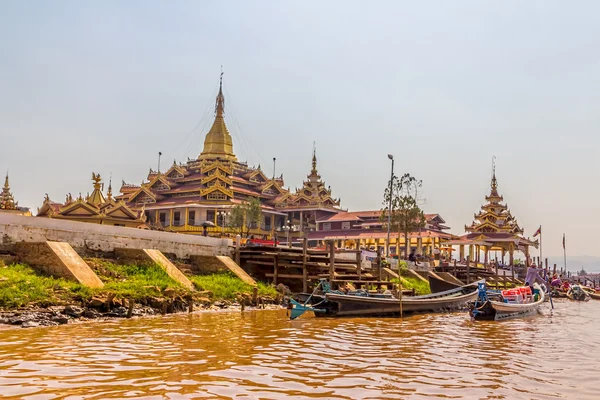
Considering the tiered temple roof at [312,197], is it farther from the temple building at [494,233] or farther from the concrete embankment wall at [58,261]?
the concrete embankment wall at [58,261]

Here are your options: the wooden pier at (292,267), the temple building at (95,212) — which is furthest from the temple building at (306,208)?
the wooden pier at (292,267)

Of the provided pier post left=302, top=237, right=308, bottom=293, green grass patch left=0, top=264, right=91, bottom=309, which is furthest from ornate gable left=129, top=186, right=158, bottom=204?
green grass patch left=0, top=264, right=91, bottom=309

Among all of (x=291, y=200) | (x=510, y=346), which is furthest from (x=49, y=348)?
(x=291, y=200)

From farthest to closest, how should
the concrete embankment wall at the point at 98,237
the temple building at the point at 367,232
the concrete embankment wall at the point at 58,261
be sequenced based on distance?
the temple building at the point at 367,232 < the concrete embankment wall at the point at 98,237 < the concrete embankment wall at the point at 58,261

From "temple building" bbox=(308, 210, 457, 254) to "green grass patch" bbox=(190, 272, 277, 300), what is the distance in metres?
31.4

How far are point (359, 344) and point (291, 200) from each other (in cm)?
4996

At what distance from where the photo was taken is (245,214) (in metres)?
51.4

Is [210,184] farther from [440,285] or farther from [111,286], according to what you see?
[111,286]

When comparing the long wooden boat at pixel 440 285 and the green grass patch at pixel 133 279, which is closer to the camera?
the green grass patch at pixel 133 279

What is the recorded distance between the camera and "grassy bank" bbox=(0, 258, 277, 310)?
558 inches

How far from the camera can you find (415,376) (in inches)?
345

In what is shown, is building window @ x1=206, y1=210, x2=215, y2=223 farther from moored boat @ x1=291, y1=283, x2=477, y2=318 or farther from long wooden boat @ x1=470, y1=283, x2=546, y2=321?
long wooden boat @ x1=470, y1=283, x2=546, y2=321

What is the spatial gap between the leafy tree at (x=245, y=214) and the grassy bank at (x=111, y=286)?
28.2 metres

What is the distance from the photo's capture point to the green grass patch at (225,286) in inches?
785
